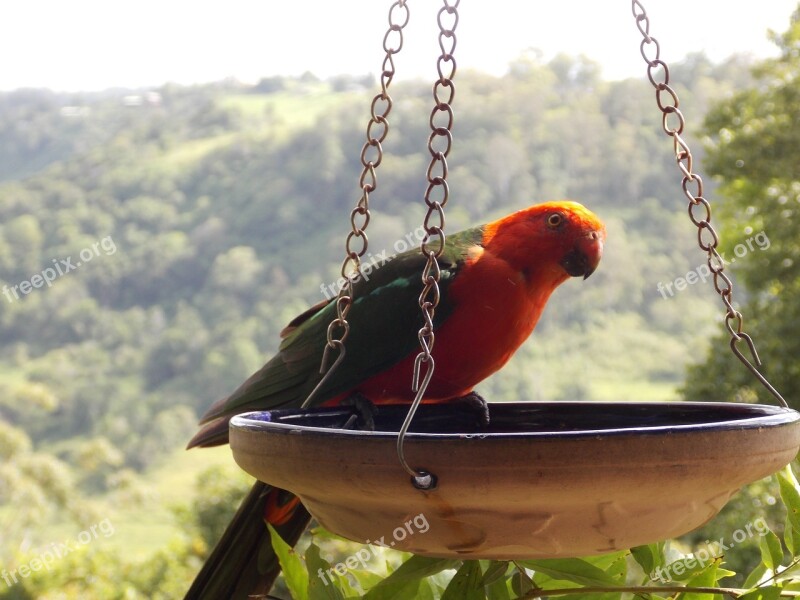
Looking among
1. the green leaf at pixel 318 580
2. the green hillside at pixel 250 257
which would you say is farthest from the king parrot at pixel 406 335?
the green hillside at pixel 250 257

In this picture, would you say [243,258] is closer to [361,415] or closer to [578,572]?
[361,415]

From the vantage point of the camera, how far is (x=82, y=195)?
60.1 feet

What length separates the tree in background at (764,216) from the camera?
14.8 ft

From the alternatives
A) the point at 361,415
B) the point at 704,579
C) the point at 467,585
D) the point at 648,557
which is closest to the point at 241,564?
the point at 361,415

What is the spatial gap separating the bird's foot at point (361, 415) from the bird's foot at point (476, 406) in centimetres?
19

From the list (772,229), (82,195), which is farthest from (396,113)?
(772,229)

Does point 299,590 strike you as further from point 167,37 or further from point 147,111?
point 147,111

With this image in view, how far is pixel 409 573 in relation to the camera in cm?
115

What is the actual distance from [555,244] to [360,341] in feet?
1.66

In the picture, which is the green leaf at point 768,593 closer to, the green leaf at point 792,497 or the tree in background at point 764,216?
the green leaf at point 792,497

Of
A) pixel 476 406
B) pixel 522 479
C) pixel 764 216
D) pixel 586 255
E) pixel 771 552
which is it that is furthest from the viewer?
pixel 764 216

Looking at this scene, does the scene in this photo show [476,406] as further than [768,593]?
Yes

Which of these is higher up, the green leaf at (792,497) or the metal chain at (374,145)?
the metal chain at (374,145)

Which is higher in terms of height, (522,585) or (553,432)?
(553,432)
